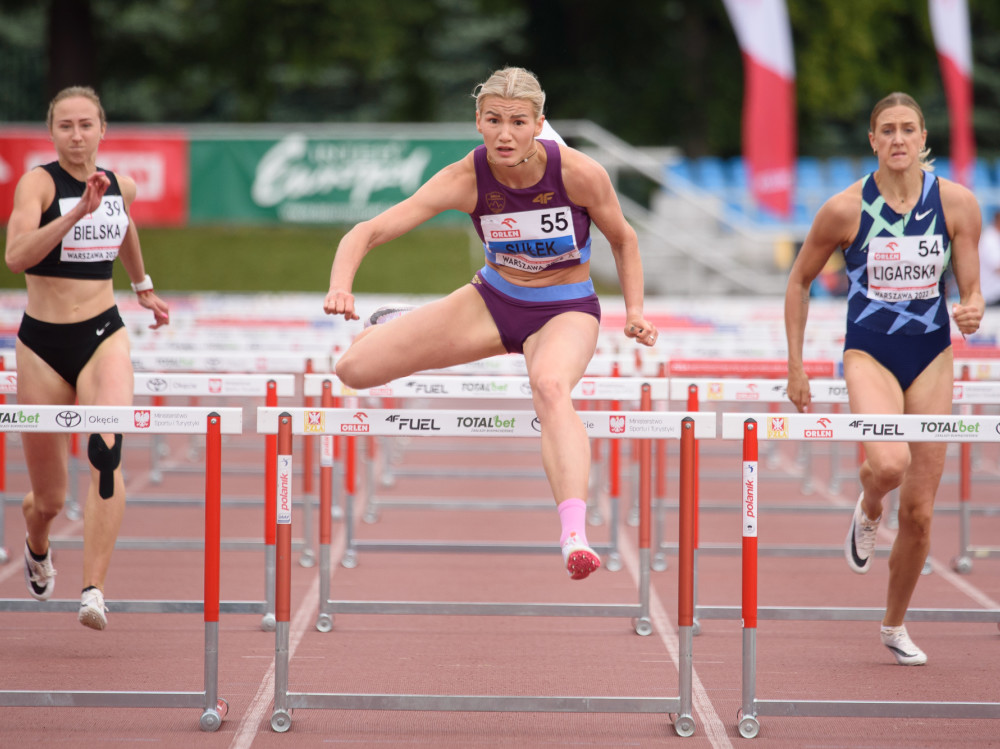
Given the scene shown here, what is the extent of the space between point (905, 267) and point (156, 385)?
3423mm

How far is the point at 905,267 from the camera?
5.08 metres

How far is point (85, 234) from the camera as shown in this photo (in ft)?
17.3

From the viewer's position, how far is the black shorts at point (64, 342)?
5219 mm

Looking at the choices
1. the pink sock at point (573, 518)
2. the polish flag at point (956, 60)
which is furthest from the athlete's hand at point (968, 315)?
the polish flag at point (956, 60)

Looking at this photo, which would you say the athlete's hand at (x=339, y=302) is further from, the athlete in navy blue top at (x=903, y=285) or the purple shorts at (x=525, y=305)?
the athlete in navy blue top at (x=903, y=285)

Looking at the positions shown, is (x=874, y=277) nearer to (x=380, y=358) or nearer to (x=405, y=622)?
(x=380, y=358)

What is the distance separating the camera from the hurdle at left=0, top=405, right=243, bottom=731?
417cm

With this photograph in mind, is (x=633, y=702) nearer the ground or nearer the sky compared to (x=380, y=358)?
nearer the ground

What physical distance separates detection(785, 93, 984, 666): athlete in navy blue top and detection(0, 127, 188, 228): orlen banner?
12.2 m

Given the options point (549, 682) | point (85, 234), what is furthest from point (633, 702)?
point (85, 234)

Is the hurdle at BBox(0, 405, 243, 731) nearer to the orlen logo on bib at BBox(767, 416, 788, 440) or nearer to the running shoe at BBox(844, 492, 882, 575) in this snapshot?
the orlen logo on bib at BBox(767, 416, 788, 440)

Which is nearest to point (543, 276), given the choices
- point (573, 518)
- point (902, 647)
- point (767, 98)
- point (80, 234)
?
point (573, 518)

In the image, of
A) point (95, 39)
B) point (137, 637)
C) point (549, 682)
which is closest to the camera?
point (549, 682)

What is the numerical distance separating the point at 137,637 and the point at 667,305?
943 cm
